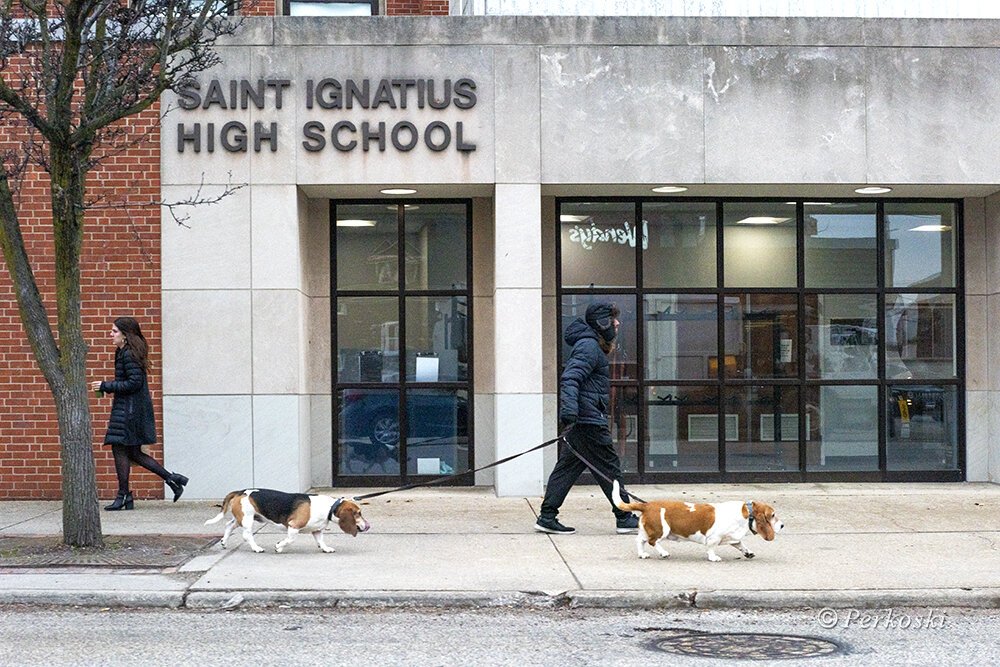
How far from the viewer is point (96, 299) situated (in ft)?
41.8

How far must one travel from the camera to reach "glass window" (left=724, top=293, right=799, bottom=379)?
45.3 ft

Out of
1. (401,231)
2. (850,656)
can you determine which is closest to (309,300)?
(401,231)

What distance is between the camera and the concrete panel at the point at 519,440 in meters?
12.7

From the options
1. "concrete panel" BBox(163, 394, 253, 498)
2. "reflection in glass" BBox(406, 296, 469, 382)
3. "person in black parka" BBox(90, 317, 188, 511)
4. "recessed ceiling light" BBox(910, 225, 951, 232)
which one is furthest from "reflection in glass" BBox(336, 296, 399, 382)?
"recessed ceiling light" BBox(910, 225, 951, 232)

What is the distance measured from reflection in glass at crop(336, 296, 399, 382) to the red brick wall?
6.62 ft

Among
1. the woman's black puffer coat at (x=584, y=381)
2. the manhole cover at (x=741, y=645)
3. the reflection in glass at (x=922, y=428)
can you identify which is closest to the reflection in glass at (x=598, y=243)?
the woman's black puffer coat at (x=584, y=381)

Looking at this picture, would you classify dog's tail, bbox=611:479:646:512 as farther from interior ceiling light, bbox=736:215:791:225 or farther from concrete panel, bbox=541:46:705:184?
interior ceiling light, bbox=736:215:791:225

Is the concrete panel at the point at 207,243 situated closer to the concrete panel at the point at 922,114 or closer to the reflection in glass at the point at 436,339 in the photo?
the reflection in glass at the point at 436,339

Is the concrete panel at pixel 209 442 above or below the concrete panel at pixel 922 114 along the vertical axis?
below

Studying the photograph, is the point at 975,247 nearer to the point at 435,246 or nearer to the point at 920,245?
the point at 920,245

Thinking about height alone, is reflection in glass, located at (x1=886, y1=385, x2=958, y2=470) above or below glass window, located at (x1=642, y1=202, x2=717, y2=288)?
below

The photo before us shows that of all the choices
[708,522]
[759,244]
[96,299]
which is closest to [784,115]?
[759,244]

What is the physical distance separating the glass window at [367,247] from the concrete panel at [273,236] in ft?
3.40

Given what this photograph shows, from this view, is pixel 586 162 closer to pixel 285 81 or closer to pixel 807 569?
pixel 285 81
